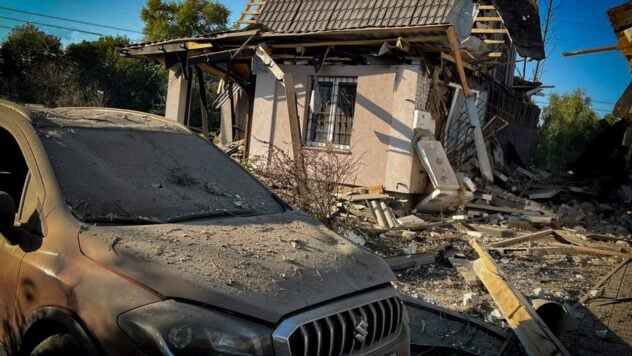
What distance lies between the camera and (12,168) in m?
3.45

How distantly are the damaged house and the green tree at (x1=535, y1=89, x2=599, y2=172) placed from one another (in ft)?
48.1

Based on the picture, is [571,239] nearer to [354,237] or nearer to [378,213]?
[378,213]

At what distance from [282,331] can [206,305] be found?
0.36m

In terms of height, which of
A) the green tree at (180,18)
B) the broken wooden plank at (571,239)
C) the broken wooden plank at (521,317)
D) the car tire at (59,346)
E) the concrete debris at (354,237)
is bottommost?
the broken wooden plank at (521,317)

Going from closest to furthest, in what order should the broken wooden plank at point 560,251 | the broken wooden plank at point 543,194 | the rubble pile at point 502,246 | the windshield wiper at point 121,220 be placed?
the windshield wiper at point 121,220 < the rubble pile at point 502,246 < the broken wooden plank at point 560,251 < the broken wooden plank at point 543,194

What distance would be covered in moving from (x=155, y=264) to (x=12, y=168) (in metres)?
1.99

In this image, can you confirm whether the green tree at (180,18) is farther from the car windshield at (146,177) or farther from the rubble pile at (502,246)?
the car windshield at (146,177)

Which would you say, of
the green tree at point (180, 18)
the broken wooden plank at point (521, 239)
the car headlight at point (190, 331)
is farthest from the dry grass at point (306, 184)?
the green tree at point (180, 18)

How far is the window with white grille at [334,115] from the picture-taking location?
36.2 ft

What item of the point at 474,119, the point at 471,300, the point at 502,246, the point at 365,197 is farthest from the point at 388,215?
the point at 471,300

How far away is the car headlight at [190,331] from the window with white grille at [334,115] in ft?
29.4

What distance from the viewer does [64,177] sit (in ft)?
8.79

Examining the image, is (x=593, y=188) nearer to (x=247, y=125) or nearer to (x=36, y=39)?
(x=247, y=125)

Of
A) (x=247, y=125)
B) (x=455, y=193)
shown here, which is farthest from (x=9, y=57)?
(x=455, y=193)
